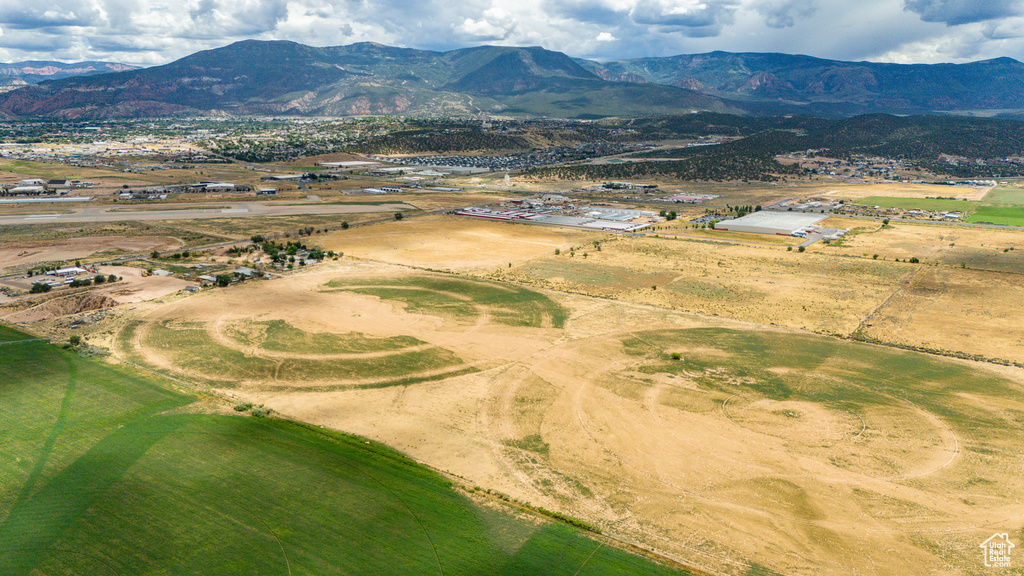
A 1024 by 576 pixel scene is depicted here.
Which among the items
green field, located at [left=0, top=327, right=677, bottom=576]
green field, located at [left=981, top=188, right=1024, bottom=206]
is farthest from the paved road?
green field, located at [left=981, top=188, right=1024, bottom=206]

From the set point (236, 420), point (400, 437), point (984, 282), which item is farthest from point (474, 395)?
point (984, 282)

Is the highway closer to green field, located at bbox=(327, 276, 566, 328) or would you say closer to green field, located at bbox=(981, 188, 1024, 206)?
green field, located at bbox=(327, 276, 566, 328)

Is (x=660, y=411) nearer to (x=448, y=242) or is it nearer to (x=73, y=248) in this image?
(x=448, y=242)

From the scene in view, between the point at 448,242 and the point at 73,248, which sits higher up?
the point at 448,242

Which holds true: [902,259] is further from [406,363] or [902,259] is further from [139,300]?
[139,300]

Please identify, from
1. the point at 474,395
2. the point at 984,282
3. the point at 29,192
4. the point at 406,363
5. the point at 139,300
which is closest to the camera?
the point at 474,395

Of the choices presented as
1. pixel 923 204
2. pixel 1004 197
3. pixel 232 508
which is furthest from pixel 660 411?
pixel 1004 197

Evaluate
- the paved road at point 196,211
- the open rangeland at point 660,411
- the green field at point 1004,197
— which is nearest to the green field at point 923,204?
the green field at point 1004,197

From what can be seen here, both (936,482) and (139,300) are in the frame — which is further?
(139,300)
